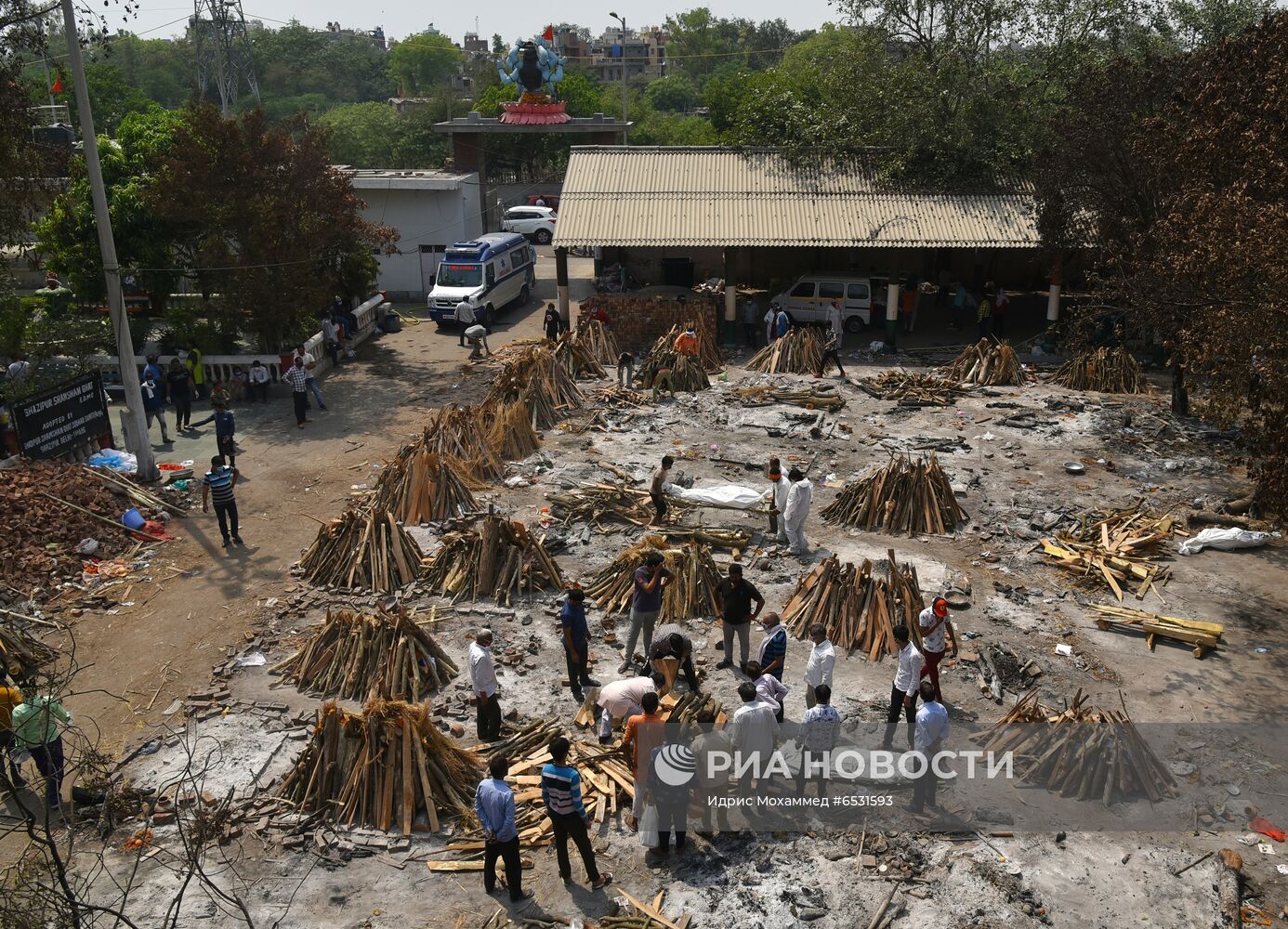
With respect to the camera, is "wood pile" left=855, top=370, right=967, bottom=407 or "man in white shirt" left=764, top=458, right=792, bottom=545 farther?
"wood pile" left=855, top=370, right=967, bottom=407

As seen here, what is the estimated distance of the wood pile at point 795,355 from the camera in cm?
2361

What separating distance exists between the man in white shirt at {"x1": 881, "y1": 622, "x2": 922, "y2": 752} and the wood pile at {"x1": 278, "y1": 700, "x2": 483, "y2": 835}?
4.12m

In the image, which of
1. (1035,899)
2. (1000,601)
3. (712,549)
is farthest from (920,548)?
→ (1035,899)

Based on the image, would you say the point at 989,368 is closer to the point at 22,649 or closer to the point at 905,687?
the point at 905,687

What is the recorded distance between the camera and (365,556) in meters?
14.0

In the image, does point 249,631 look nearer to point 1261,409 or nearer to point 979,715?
point 979,715

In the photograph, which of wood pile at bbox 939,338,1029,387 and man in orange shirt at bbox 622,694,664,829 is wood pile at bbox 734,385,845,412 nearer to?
wood pile at bbox 939,338,1029,387

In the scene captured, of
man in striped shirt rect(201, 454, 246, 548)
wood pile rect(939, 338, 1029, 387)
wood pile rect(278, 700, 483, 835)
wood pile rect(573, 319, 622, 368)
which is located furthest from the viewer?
wood pile rect(573, 319, 622, 368)

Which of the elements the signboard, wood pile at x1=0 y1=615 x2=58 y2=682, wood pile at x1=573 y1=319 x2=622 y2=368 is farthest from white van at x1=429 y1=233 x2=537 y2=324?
wood pile at x1=0 y1=615 x2=58 y2=682

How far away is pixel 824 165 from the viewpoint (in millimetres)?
28812

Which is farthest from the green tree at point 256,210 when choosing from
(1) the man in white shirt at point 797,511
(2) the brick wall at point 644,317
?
(1) the man in white shirt at point 797,511

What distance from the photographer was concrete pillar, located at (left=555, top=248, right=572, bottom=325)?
85.4 ft

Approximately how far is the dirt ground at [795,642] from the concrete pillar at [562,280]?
9.99 ft

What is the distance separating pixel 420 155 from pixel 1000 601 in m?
58.4
